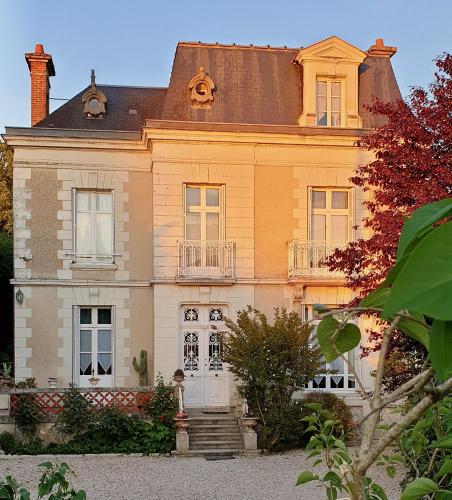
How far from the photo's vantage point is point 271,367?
12.2 m

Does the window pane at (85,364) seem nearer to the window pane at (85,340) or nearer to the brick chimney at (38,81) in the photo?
the window pane at (85,340)

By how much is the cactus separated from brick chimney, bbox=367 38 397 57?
9.49 metres

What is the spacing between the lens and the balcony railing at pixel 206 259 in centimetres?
1438

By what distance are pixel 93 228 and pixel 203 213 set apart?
2.56 metres

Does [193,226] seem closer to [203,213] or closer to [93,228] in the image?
[203,213]

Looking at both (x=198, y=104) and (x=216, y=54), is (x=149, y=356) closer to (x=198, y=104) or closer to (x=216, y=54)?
(x=198, y=104)

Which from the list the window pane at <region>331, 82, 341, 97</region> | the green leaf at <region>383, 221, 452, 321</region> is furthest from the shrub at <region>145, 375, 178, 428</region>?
the green leaf at <region>383, 221, 452, 321</region>

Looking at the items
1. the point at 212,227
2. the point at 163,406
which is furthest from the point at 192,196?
the point at 163,406

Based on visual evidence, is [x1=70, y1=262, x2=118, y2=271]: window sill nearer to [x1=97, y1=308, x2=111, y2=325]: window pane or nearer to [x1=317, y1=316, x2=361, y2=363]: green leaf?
[x1=97, y1=308, x2=111, y2=325]: window pane

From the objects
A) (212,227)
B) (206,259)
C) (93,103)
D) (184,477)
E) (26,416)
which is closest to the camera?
(184,477)

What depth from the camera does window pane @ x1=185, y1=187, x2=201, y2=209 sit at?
14734 mm

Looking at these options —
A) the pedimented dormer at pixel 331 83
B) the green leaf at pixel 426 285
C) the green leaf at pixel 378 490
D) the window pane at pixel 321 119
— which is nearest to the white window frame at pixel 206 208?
the pedimented dormer at pixel 331 83

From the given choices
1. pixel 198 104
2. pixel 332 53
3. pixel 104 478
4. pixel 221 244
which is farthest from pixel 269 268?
pixel 104 478

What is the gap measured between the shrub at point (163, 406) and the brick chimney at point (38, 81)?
775 cm
